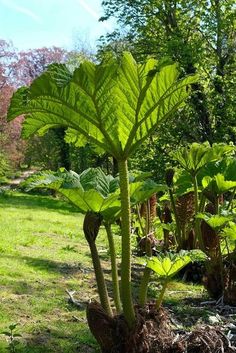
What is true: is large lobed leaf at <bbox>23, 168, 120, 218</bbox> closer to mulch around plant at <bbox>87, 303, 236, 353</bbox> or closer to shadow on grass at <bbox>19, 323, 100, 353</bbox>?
mulch around plant at <bbox>87, 303, 236, 353</bbox>

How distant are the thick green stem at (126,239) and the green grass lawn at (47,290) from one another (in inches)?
26.8

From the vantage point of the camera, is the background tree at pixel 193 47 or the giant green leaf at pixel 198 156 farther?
the background tree at pixel 193 47

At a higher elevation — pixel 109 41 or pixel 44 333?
pixel 109 41

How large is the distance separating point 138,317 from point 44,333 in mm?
989

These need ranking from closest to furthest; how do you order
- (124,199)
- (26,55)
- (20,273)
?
1. (124,199)
2. (20,273)
3. (26,55)

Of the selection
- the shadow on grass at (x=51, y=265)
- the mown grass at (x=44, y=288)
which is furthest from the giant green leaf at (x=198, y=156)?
the shadow on grass at (x=51, y=265)

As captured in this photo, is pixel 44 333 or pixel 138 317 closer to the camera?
pixel 138 317

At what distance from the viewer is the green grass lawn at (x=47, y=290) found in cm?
324

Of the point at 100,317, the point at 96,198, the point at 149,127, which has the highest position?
the point at 149,127

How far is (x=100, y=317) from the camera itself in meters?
2.62

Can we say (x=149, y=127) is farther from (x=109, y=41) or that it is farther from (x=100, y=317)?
(x=109, y=41)

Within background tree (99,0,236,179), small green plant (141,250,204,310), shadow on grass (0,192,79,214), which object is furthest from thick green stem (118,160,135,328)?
background tree (99,0,236,179)

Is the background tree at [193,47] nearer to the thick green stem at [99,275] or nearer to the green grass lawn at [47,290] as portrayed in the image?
the green grass lawn at [47,290]

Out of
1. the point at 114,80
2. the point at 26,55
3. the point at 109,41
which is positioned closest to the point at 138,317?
the point at 114,80
